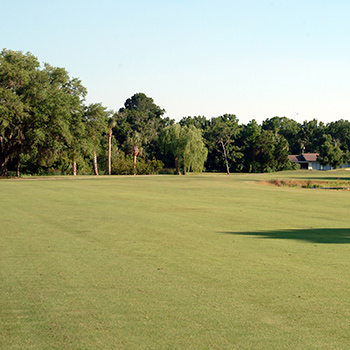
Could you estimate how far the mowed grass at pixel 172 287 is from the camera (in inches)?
215

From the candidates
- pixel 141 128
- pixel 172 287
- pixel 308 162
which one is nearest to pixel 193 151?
pixel 141 128

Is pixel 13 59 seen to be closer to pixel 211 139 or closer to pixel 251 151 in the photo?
pixel 211 139

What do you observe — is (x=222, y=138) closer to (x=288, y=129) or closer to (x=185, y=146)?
(x=185, y=146)

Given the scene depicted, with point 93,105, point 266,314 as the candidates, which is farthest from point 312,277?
point 93,105

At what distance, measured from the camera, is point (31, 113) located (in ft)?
210

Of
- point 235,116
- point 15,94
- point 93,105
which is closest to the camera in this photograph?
point 15,94

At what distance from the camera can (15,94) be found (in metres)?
62.6

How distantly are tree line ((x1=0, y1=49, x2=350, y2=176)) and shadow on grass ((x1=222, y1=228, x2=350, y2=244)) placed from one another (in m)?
49.7

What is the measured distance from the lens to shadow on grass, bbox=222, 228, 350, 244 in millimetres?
13015

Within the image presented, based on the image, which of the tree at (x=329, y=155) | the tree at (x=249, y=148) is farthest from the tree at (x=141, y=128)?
the tree at (x=329, y=155)

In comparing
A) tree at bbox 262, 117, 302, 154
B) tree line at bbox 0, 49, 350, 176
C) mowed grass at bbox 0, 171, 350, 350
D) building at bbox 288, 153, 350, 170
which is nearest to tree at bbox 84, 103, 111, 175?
tree line at bbox 0, 49, 350, 176

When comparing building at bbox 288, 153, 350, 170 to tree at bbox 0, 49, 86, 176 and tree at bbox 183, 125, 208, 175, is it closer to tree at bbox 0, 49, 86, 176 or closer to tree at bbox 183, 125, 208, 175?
tree at bbox 183, 125, 208, 175

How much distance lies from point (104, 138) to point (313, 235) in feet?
290

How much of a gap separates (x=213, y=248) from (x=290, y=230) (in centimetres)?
462
